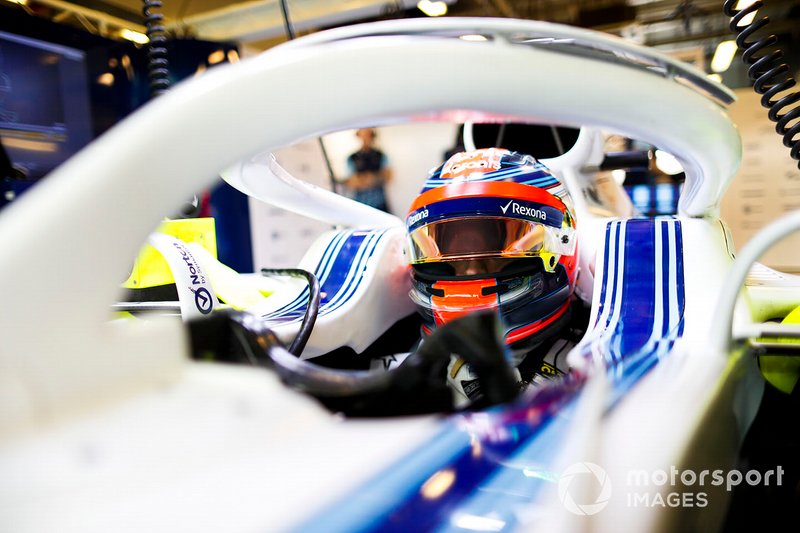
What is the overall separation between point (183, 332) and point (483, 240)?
2.33 feet

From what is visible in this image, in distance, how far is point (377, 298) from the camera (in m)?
1.22

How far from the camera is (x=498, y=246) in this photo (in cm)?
101

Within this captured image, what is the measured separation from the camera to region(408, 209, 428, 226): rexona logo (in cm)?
101

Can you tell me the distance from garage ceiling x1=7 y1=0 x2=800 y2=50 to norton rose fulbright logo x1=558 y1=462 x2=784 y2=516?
3556 mm

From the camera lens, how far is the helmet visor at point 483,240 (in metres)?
0.96

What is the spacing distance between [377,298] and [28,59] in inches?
86.2

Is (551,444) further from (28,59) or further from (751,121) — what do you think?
(751,121)

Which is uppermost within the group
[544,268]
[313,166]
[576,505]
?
[313,166]

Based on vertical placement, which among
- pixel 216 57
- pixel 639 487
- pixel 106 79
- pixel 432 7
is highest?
pixel 432 7

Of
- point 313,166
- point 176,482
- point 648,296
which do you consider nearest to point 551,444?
point 176,482

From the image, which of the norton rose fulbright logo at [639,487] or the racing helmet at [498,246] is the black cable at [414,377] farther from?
the racing helmet at [498,246]

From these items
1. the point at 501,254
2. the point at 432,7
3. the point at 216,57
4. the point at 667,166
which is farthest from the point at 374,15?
the point at 501,254

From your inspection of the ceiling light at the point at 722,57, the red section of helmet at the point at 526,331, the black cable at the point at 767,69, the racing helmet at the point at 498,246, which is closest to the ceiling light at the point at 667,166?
the black cable at the point at 767,69

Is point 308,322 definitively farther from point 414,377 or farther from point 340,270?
point 414,377
